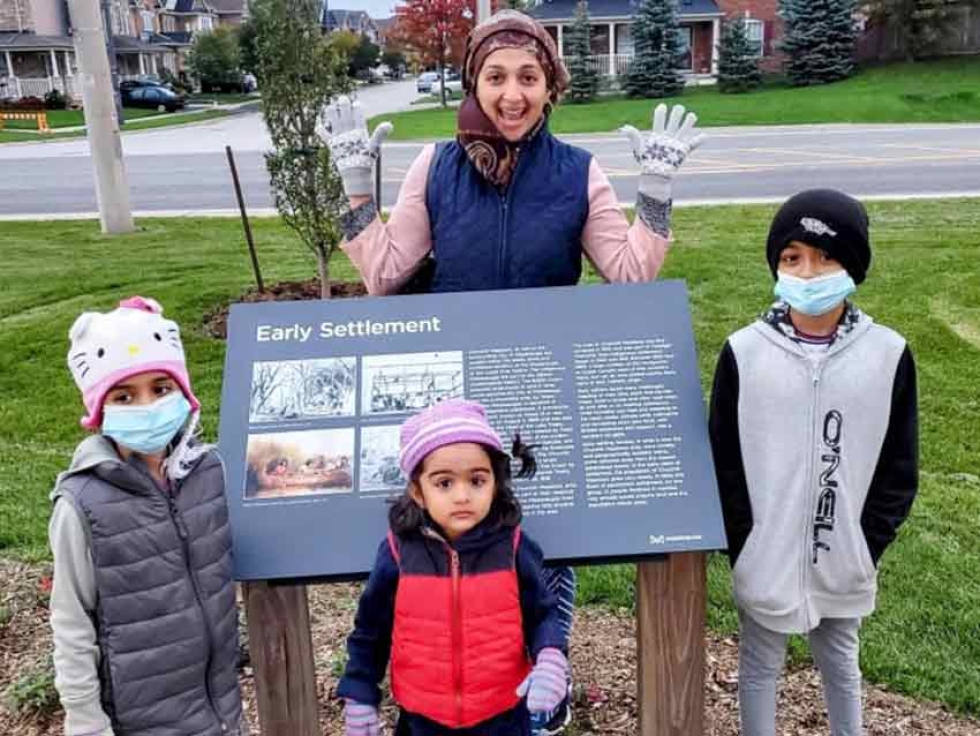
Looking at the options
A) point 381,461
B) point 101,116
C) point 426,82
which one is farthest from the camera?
point 426,82

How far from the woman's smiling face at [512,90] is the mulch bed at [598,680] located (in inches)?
78.4

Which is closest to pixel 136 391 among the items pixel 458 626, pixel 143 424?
pixel 143 424

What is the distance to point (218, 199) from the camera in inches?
634

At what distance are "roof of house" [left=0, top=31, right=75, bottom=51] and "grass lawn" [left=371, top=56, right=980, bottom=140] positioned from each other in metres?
23.9

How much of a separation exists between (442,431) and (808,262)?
3.43 feet

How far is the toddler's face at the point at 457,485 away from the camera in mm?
2338

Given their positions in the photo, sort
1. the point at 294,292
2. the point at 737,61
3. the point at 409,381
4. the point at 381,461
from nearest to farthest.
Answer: the point at 381,461, the point at 409,381, the point at 294,292, the point at 737,61

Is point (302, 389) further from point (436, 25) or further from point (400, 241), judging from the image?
point (436, 25)

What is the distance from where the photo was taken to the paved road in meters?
15.0

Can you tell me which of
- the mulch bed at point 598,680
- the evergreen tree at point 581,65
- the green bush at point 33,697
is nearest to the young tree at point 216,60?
the evergreen tree at point 581,65

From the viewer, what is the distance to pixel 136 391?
2.40m

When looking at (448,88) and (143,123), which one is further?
(448,88)

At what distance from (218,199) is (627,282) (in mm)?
14115

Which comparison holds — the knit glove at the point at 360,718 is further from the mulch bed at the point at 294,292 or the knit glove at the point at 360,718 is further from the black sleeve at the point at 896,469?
the mulch bed at the point at 294,292
